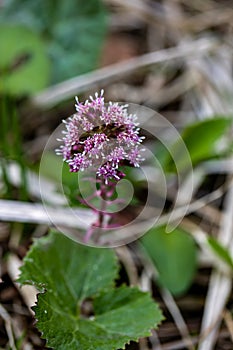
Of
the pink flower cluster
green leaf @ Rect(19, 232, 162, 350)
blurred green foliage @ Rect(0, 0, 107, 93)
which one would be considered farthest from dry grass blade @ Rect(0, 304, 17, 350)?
blurred green foliage @ Rect(0, 0, 107, 93)

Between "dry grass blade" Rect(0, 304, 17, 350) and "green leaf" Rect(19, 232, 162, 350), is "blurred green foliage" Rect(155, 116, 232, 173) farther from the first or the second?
"dry grass blade" Rect(0, 304, 17, 350)

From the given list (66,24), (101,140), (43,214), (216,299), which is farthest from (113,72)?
(101,140)

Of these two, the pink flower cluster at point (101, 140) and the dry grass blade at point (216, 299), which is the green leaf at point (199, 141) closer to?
the dry grass blade at point (216, 299)

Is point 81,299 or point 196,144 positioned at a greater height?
point 196,144

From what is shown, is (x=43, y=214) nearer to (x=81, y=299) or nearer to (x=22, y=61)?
(x=81, y=299)

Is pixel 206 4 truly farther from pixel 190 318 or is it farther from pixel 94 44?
pixel 190 318

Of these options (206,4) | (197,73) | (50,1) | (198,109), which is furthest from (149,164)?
(206,4)
